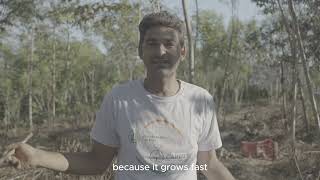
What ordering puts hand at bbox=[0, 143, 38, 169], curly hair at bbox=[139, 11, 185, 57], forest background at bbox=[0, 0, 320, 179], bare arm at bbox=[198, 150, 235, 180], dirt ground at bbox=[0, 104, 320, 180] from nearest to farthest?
hand at bbox=[0, 143, 38, 169] < curly hair at bbox=[139, 11, 185, 57] < bare arm at bbox=[198, 150, 235, 180] < dirt ground at bbox=[0, 104, 320, 180] < forest background at bbox=[0, 0, 320, 179]

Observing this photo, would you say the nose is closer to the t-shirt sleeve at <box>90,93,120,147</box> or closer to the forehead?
the forehead

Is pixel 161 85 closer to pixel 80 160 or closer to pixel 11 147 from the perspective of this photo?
pixel 80 160

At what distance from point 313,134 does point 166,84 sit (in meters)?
8.52

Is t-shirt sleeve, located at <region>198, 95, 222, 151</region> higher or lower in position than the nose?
lower

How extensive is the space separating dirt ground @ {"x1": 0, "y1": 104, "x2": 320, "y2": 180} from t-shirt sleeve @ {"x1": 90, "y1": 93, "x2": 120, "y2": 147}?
1.70m

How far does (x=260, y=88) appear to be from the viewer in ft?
90.4

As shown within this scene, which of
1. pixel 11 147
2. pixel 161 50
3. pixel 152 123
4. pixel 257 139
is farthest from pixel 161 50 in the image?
pixel 257 139

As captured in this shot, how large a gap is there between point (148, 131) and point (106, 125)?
126 mm

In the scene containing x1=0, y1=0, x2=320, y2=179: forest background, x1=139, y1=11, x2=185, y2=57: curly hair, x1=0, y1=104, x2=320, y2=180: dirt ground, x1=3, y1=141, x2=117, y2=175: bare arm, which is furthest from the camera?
x1=0, y1=0, x2=320, y2=179: forest background

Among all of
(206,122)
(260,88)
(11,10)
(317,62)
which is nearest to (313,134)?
(317,62)

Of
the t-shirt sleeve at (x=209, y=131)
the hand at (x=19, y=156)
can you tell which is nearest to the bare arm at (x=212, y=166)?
the t-shirt sleeve at (x=209, y=131)

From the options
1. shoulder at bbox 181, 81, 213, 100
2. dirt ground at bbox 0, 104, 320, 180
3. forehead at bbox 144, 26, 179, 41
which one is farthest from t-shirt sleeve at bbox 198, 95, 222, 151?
dirt ground at bbox 0, 104, 320, 180

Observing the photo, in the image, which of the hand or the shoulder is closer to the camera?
the hand

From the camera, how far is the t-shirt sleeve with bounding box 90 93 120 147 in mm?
1495
